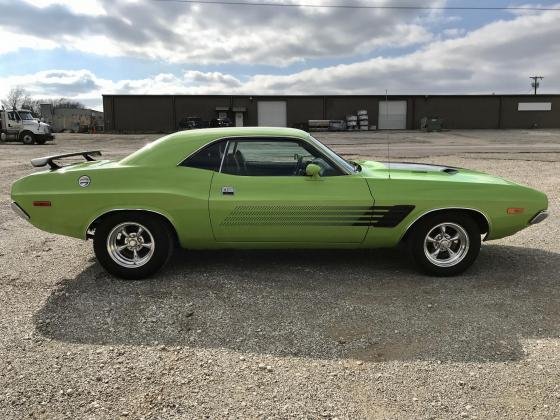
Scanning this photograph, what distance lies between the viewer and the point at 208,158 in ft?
15.1

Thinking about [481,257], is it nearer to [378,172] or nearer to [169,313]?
[378,172]

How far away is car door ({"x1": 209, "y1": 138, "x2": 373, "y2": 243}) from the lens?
4.45m

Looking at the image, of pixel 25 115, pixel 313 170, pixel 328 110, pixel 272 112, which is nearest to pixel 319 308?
pixel 313 170

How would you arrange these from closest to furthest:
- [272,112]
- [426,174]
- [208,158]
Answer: [208,158] < [426,174] < [272,112]

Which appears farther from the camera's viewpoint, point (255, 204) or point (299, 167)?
point (299, 167)

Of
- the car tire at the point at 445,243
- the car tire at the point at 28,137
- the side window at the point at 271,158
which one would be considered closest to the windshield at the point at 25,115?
the car tire at the point at 28,137

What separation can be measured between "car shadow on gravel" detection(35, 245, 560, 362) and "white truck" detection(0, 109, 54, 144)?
1207 inches

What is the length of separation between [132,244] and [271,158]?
1596 mm

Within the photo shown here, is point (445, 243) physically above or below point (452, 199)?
below

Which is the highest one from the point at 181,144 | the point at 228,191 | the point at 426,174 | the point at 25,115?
the point at 25,115

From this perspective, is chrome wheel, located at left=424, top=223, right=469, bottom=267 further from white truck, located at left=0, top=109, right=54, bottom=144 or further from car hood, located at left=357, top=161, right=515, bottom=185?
white truck, located at left=0, top=109, right=54, bottom=144

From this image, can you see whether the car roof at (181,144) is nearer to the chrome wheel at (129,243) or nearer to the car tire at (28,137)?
the chrome wheel at (129,243)

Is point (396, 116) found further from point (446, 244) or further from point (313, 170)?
point (313, 170)

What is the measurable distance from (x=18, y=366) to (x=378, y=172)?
3533 mm
